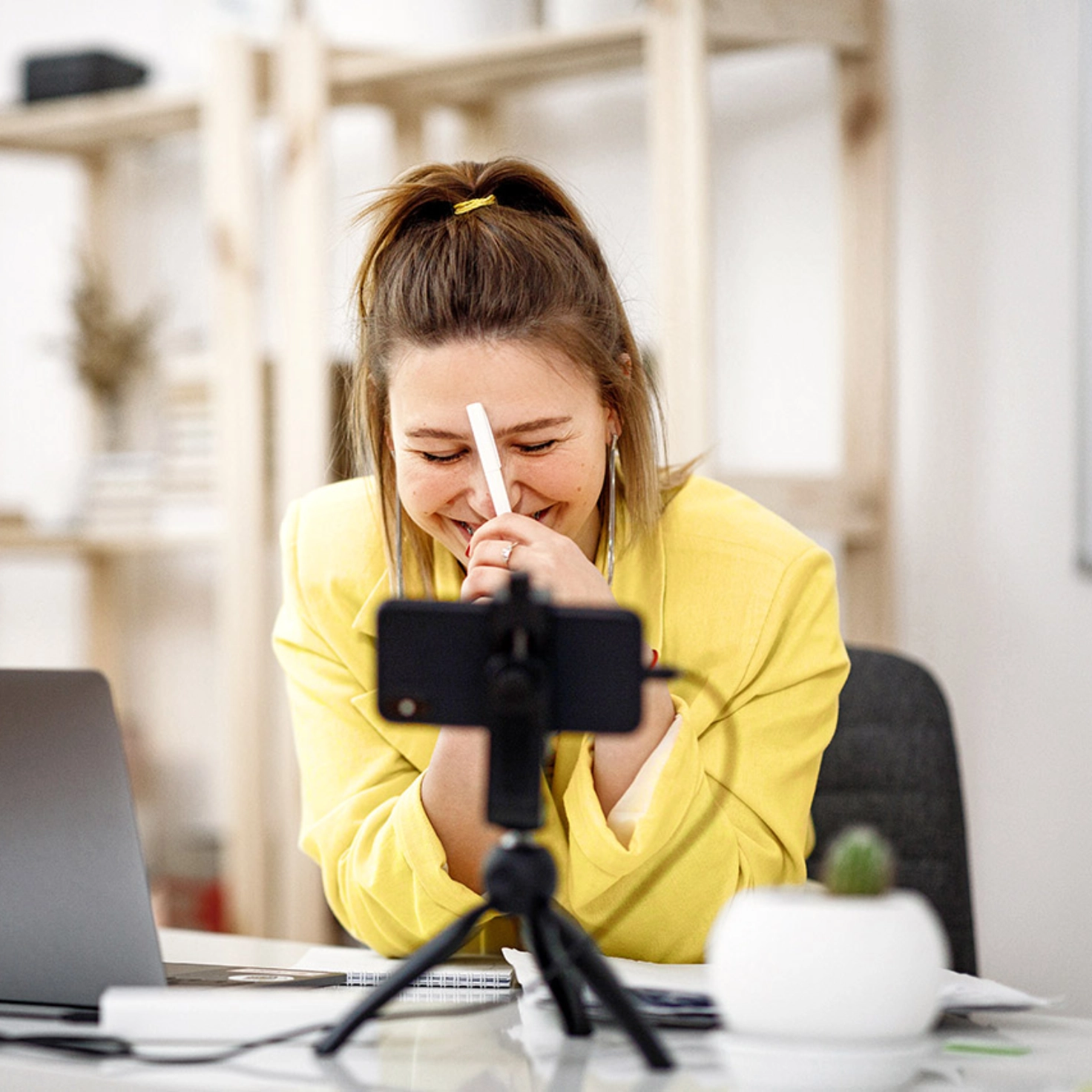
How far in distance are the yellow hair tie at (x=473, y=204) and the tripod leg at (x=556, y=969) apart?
70 centimetres

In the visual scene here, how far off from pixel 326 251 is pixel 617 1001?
1828mm

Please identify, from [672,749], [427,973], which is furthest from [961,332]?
[427,973]

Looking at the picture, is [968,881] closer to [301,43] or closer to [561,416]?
[561,416]

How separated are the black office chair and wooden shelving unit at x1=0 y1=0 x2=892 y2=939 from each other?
0.66 metres

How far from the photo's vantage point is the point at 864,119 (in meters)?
2.19

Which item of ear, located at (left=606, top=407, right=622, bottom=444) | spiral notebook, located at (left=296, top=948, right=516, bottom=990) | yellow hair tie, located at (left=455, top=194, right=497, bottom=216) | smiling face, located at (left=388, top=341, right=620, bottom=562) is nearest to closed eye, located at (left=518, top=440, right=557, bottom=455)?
smiling face, located at (left=388, top=341, right=620, bottom=562)

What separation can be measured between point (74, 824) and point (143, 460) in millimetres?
1850

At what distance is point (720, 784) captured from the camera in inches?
45.9

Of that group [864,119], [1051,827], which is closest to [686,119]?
[864,119]

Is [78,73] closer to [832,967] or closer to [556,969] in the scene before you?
[556,969]

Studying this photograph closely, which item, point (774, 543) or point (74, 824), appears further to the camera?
point (774, 543)

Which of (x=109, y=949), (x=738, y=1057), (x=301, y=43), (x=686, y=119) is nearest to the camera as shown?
(x=738, y=1057)

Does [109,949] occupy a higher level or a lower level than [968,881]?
higher

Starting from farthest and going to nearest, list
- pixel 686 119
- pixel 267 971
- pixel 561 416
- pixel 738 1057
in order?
pixel 686 119 → pixel 561 416 → pixel 267 971 → pixel 738 1057
